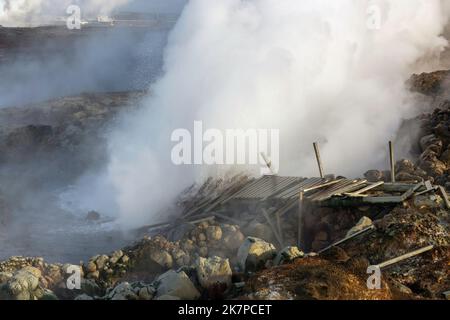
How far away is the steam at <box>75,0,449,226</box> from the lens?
41.7 feet

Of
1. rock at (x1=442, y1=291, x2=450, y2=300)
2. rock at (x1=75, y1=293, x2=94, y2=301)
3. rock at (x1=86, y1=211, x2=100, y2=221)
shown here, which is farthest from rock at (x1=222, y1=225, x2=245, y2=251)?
rock at (x1=86, y1=211, x2=100, y2=221)

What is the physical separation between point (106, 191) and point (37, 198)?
152cm

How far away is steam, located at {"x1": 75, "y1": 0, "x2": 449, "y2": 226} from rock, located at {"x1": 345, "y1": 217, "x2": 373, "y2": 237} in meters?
3.45

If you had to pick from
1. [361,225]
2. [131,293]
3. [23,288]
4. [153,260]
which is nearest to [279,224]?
[361,225]

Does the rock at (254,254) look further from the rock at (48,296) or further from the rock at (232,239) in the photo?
the rock at (48,296)

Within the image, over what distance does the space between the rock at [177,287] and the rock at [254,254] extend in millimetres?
994

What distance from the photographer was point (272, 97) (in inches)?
534

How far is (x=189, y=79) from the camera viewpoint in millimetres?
14359

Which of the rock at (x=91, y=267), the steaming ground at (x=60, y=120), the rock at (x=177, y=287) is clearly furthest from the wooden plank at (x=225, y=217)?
→ the rock at (x=177, y=287)

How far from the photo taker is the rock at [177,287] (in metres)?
7.01

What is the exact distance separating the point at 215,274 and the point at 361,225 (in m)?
2.51
